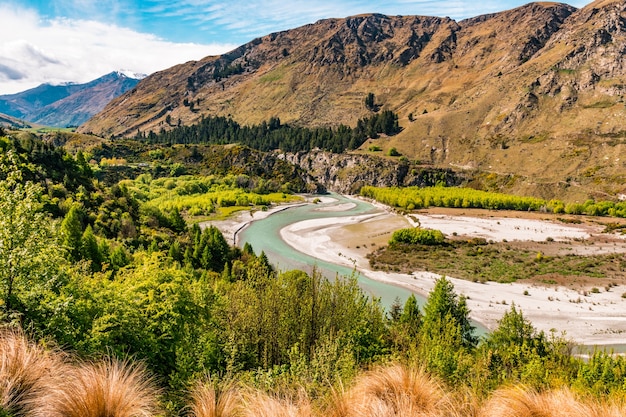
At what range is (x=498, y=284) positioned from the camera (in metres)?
56.7

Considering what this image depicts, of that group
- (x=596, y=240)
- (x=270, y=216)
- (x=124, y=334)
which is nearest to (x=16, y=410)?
(x=124, y=334)

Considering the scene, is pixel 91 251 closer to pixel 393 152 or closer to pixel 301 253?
pixel 301 253

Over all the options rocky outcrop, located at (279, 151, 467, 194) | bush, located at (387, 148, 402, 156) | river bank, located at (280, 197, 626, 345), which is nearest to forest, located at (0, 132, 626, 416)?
river bank, located at (280, 197, 626, 345)

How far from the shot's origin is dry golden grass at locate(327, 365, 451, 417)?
19.3 feet

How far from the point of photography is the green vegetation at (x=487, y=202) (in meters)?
111

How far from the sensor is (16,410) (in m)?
5.29

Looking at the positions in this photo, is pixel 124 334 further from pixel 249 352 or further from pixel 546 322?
pixel 546 322

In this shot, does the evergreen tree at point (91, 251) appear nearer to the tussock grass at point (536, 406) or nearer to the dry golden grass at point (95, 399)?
the dry golden grass at point (95, 399)

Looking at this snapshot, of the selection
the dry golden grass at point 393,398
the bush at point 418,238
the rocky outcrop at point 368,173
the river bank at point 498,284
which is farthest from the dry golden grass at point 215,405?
the rocky outcrop at point 368,173

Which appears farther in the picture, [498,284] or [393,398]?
[498,284]

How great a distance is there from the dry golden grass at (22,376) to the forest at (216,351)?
0.06 feet

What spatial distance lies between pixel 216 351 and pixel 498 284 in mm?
52022

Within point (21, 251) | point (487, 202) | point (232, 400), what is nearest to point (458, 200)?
point (487, 202)

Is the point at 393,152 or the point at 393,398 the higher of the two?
the point at 393,152
